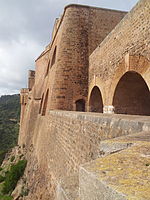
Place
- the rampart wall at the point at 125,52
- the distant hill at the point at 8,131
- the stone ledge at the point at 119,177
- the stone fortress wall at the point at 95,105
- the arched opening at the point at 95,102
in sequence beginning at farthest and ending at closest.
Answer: the distant hill at the point at 8,131, the arched opening at the point at 95,102, the rampart wall at the point at 125,52, the stone fortress wall at the point at 95,105, the stone ledge at the point at 119,177

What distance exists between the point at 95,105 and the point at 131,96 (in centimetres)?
340

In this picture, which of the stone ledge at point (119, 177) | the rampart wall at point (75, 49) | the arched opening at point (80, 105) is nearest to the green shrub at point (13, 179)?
the rampart wall at point (75, 49)

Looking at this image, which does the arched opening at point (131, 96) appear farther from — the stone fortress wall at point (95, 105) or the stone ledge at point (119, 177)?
the stone ledge at point (119, 177)

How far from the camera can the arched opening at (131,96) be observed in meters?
6.46

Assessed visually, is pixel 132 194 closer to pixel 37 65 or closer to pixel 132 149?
pixel 132 149

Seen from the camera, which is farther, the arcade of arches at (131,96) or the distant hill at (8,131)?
the distant hill at (8,131)

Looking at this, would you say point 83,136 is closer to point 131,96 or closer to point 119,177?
point 119,177

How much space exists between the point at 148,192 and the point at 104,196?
0.22 meters

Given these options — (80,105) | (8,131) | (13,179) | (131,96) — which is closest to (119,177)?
(131,96)

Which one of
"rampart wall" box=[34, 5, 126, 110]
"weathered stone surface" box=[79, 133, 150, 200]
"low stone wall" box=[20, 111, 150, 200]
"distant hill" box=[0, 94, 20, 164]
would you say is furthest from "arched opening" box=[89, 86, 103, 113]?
"distant hill" box=[0, 94, 20, 164]

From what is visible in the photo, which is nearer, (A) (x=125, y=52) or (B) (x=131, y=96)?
(A) (x=125, y=52)

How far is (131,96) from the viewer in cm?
712

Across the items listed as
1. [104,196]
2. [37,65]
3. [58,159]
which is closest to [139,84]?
[58,159]

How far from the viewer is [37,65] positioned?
21.0 meters
